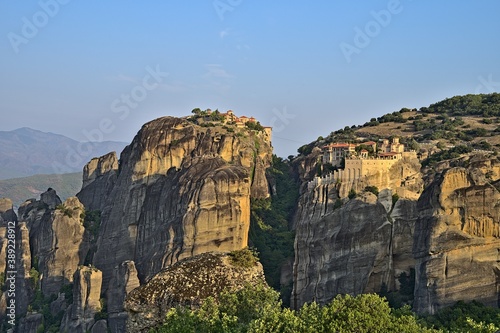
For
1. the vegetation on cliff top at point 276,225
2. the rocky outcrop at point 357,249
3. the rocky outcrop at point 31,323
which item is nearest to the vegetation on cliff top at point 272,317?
the rocky outcrop at point 357,249

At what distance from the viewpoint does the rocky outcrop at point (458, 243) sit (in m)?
52.2

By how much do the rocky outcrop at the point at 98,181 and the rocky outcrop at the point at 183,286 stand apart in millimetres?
71270

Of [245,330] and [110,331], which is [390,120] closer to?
[110,331]

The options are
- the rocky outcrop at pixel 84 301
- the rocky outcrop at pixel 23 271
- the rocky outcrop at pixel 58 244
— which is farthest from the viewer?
the rocky outcrop at pixel 23 271

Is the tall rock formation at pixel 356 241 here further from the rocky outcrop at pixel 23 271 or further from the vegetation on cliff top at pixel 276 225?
the rocky outcrop at pixel 23 271

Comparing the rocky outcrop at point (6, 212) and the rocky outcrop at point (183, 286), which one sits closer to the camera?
the rocky outcrop at point (183, 286)

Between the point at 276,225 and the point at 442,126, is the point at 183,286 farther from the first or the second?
the point at 442,126

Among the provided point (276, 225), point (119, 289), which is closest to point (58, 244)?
point (119, 289)

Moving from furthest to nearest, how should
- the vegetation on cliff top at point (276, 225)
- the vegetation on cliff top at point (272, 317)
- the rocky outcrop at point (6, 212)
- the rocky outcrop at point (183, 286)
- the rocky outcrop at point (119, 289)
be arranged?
1. the rocky outcrop at point (6, 212)
2. the vegetation on cliff top at point (276, 225)
3. the rocky outcrop at point (119, 289)
4. the rocky outcrop at point (183, 286)
5. the vegetation on cliff top at point (272, 317)

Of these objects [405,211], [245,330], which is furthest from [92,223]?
[245,330]

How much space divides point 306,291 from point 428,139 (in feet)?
102

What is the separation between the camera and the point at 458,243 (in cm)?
5359

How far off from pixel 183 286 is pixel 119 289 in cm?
5174

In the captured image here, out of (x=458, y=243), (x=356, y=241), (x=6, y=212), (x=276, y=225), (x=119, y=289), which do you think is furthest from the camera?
(x=6, y=212)
